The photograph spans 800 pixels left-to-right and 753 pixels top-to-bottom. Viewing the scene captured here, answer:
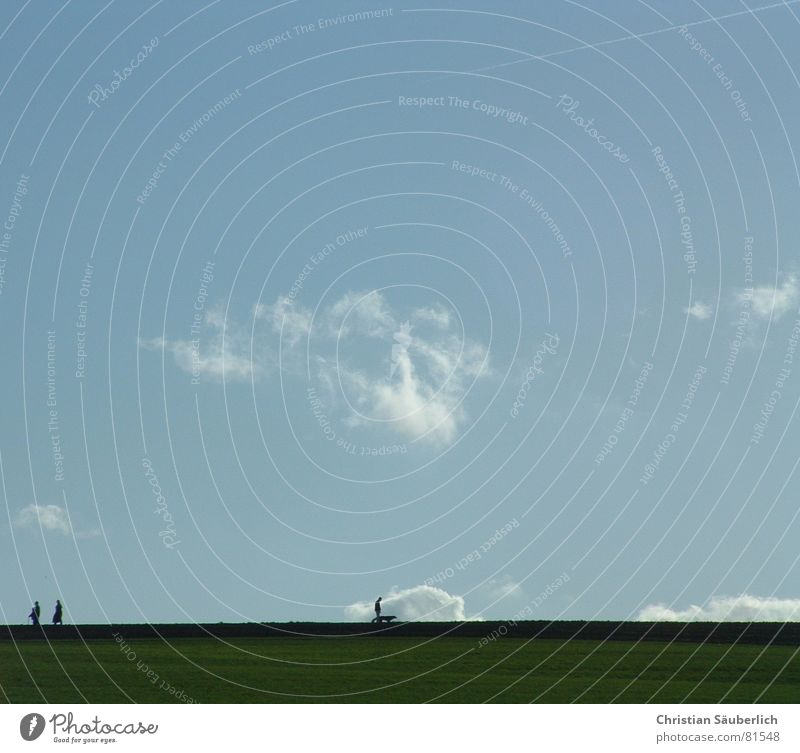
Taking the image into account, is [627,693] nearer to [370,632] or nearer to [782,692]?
[782,692]

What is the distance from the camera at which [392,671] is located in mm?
42562

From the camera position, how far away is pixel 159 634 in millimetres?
50438

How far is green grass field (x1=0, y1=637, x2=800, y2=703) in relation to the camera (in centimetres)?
3875

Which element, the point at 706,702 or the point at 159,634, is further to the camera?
the point at 159,634

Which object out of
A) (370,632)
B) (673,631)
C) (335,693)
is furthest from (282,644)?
(673,631)

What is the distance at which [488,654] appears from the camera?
4609 cm

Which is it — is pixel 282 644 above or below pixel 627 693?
above

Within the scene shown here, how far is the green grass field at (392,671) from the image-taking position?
38.8 m

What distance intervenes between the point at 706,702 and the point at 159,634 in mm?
→ 21142

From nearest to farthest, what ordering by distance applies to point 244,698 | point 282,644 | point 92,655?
1. point 244,698
2. point 92,655
3. point 282,644

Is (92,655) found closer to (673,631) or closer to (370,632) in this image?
(370,632)
